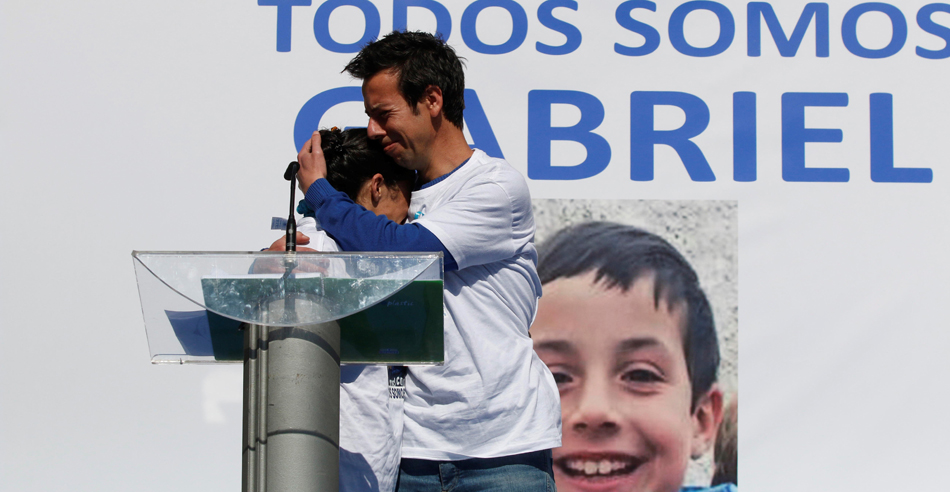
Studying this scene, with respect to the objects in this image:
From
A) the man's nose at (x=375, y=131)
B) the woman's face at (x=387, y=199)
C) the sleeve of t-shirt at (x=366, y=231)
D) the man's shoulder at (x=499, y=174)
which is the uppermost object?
the man's nose at (x=375, y=131)

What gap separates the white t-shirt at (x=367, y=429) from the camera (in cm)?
135

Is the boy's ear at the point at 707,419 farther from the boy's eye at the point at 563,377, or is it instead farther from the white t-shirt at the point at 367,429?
the white t-shirt at the point at 367,429

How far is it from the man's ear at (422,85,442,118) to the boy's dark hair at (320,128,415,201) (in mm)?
129

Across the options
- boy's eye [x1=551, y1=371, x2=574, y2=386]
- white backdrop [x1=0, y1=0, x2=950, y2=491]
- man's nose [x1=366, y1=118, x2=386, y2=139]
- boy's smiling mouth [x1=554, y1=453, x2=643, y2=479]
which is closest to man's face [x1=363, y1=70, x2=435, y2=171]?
man's nose [x1=366, y1=118, x2=386, y2=139]

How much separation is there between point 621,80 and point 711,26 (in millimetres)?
364

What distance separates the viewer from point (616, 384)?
262 centimetres

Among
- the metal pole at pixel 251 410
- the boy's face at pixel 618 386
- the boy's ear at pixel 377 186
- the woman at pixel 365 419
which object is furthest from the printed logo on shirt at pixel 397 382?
the boy's face at pixel 618 386

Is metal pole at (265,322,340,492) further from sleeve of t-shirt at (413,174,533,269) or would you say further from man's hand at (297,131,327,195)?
man's hand at (297,131,327,195)

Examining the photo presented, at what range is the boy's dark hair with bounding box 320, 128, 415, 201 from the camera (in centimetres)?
165

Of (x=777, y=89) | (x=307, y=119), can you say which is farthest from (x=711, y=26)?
(x=307, y=119)

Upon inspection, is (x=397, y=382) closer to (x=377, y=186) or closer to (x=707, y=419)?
(x=377, y=186)

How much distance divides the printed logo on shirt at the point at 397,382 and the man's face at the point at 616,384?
1185 mm

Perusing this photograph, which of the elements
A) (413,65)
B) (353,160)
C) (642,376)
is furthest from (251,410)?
(642,376)

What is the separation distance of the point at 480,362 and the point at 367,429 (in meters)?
0.24
